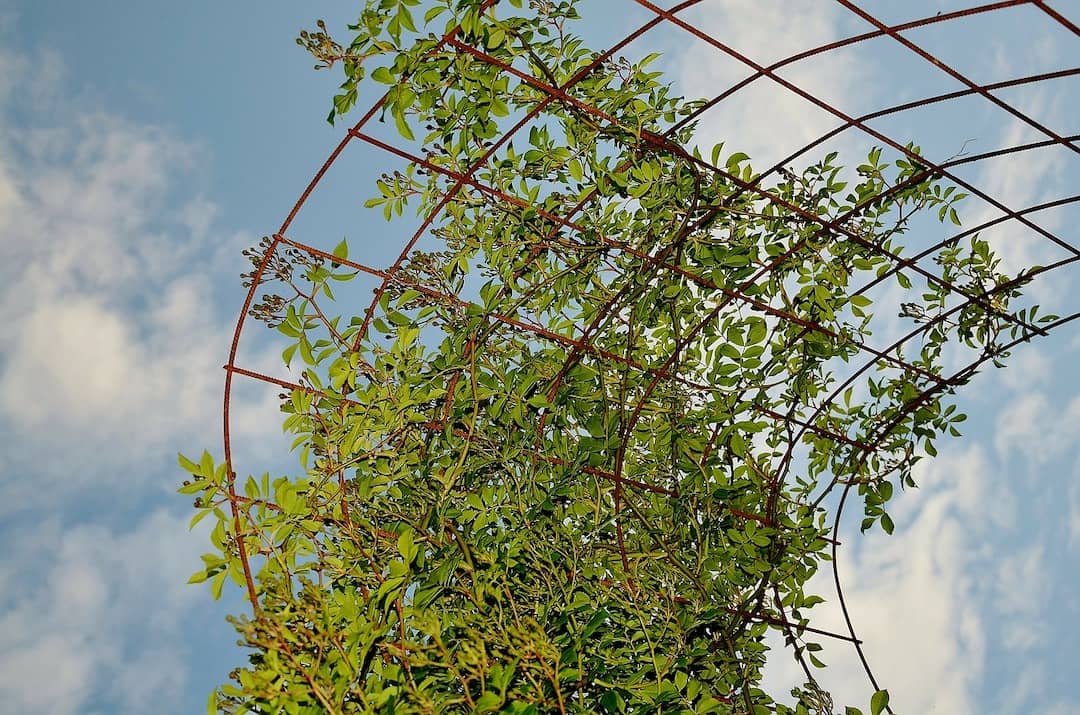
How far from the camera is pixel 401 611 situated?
142 inches

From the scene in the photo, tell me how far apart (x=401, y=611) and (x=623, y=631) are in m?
1.10

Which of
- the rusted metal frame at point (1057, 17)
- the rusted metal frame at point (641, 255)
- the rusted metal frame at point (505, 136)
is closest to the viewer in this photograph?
the rusted metal frame at point (1057, 17)

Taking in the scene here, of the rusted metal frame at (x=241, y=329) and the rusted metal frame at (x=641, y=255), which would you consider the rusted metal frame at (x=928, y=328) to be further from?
the rusted metal frame at (x=241, y=329)

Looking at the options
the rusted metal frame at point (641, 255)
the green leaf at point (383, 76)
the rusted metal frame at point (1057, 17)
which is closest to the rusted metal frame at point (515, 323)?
the rusted metal frame at point (641, 255)

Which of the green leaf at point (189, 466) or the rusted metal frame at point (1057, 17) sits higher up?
the rusted metal frame at point (1057, 17)

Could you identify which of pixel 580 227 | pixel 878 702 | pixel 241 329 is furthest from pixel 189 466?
pixel 878 702

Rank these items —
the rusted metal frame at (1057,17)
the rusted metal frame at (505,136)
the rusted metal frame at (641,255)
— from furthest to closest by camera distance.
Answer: the rusted metal frame at (641,255) → the rusted metal frame at (505,136) → the rusted metal frame at (1057,17)

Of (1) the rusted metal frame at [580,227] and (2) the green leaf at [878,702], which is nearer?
(1) the rusted metal frame at [580,227]

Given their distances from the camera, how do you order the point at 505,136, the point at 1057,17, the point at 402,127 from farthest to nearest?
the point at 505,136, the point at 402,127, the point at 1057,17

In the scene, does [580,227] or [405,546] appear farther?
[580,227]

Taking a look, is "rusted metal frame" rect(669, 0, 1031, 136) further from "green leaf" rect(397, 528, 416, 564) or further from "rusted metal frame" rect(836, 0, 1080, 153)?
"green leaf" rect(397, 528, 416, 564)

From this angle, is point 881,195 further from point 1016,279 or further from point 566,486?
point 566,486

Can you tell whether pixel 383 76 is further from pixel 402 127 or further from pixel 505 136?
pixel 505 136

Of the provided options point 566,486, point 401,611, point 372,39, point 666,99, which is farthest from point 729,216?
point 401,611
